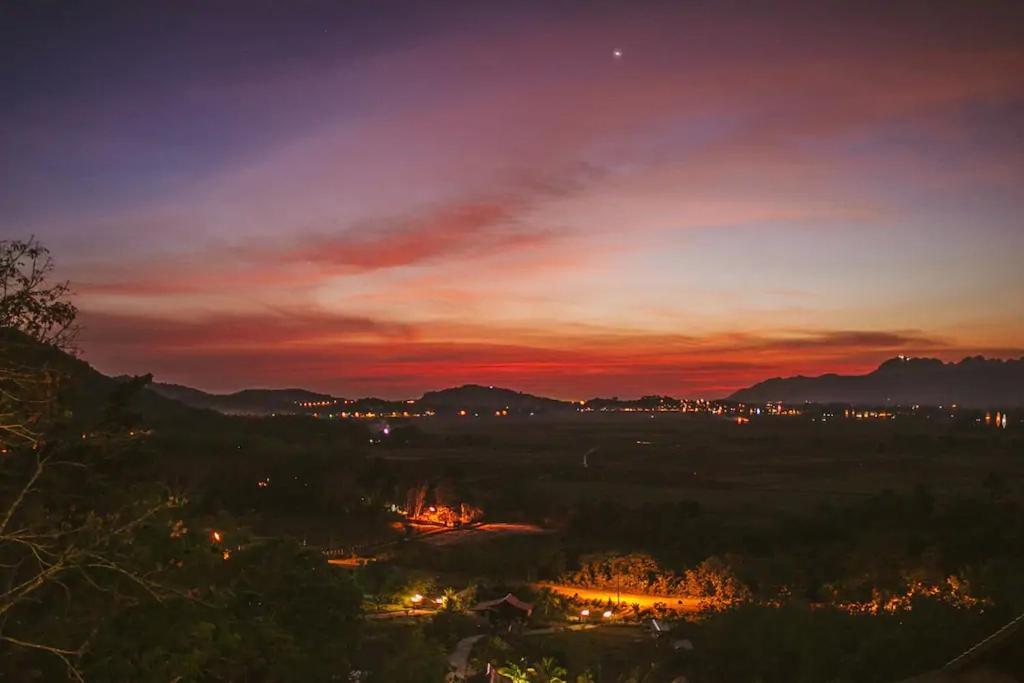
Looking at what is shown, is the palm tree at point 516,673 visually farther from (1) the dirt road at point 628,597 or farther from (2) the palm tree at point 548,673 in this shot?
(1) the dirt road at point 628,597

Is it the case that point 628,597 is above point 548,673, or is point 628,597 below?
below

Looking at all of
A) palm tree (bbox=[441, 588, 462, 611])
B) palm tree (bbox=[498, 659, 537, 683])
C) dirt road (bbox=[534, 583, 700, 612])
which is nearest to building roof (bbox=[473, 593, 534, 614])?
palm tree (bbox=[441, 588, 462, 611])

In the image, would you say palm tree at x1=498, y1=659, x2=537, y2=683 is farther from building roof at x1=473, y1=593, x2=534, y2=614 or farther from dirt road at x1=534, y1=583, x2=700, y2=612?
dirt road at x1=534, y1=583, x2=700, y2=612

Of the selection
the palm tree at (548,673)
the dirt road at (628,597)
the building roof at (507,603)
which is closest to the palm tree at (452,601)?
the building roof at (507,603)

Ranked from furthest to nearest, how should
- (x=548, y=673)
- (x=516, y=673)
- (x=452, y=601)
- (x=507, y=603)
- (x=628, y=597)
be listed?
(x=628, y=597), (x=452, y=601), (x=507, y=603), (x=548, y=673), (x=516, y=673)

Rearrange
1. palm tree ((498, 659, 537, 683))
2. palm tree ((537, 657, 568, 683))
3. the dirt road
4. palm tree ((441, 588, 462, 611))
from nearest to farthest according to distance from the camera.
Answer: palm tree ((498, 659, 537, 683)) → palm tree ((537, 657, 568, 683)) → palm tree ((441, 588, 462, 611)) → the dirt road

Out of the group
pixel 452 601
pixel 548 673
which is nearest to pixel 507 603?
pixel 452 601

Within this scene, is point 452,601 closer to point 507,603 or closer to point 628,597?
point 507,603

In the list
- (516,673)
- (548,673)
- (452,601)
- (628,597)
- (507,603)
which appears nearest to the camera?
(516,673)

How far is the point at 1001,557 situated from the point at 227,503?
30.5m

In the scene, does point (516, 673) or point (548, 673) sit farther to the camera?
point (548, 673)

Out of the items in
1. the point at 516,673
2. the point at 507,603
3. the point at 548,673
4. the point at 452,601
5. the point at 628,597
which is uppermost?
the point at 516,673

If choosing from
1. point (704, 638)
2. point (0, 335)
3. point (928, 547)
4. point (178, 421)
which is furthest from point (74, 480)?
point (178, 421)

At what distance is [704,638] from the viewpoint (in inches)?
527
